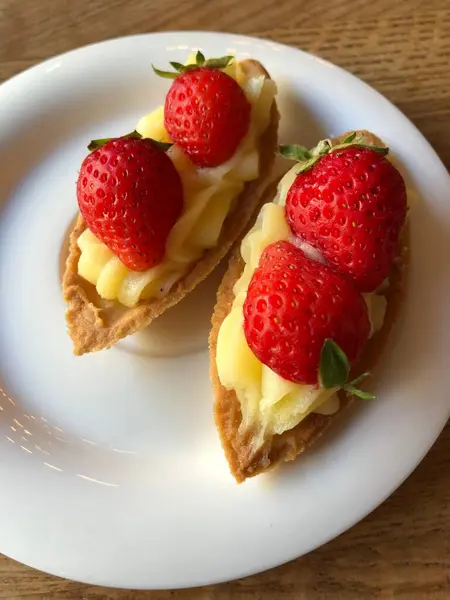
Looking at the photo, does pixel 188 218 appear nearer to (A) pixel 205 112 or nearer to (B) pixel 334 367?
(A) pixel 205 112

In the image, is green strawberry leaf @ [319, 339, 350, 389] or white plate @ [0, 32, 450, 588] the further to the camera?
white plate @ [0, 32, 450, 588]

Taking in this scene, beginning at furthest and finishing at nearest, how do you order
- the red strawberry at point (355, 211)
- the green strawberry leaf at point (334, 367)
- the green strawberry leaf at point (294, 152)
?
the green strawberry leaf at point (294, 152), the red strawberry at point (355, 211), the green strawberry leaf at point (334, 367)

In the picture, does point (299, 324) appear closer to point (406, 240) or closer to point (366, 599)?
point (406, 240)

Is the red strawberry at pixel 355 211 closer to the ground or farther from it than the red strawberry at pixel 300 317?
farther from it

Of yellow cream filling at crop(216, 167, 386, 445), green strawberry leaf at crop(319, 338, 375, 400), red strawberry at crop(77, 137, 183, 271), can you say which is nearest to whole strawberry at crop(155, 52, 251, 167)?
red strawberry at crop(77, 137, 183, 271)

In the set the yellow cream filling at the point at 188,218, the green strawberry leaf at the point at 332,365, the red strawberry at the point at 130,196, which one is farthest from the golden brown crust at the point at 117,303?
the green strawberry leaf at the point at 332,365

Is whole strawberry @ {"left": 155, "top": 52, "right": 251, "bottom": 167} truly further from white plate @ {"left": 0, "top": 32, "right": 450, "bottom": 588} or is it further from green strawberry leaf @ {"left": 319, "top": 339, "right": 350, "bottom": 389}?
green strawberry leaf @ {"left": 319, "top": 339, "right": 350, "bottom": 389}

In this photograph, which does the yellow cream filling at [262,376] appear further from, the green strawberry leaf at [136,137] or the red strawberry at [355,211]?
the green strawberry leaf at [136,137]
